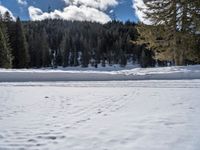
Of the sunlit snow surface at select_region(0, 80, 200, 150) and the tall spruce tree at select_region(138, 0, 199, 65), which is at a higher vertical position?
the tall spruce tree at select_region(138, 0, 199, 65)

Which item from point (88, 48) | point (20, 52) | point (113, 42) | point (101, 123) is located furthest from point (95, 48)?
point (101, 123)

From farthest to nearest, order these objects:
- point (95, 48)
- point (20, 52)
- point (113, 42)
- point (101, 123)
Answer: point (95, 48), point (113, 42), point (20, 52), point (101, 123)

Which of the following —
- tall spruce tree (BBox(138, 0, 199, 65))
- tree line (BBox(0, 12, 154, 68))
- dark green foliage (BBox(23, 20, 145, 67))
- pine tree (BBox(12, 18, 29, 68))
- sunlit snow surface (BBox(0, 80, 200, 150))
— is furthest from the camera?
dark green foliage (BBox(23, 20, 145, 67))

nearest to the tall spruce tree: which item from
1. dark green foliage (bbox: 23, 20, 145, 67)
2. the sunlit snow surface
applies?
the sunlit snow surface

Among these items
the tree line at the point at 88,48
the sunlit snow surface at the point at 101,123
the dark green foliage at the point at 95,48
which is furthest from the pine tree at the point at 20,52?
the sunlit snow surface at the point at 101,123

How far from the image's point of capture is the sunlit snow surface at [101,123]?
19.5 ft

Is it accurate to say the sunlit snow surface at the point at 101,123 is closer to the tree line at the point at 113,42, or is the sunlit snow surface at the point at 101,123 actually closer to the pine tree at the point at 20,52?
the tree line at the point at 113,42

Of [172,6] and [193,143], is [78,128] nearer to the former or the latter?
[193,143]

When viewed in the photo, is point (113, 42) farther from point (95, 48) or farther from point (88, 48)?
point (88, 48)

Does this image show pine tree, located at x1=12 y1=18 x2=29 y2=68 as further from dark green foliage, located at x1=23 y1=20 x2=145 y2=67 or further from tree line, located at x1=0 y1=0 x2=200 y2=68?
dark green foliage, located at x1=23 y1=20 x2=145 y2=67

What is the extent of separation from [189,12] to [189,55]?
3174 millimetres

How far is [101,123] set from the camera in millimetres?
7691

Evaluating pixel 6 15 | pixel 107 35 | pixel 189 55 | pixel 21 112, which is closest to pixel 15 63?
pixel 6 15

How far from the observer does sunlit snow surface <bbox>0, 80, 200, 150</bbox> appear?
5953 mm
